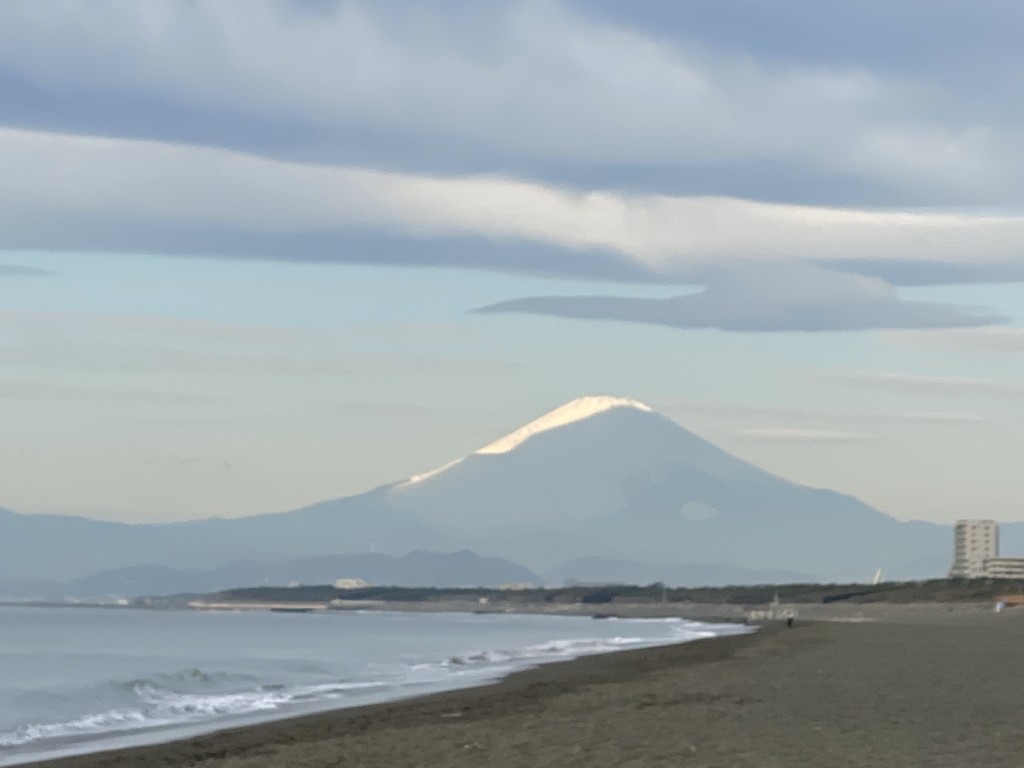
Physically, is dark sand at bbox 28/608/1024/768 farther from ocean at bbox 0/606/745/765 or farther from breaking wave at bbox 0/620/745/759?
breaking wave at bbox 0/620/745/759

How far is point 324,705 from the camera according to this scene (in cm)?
3397

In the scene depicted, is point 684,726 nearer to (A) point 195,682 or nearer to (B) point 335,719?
(B) point 335,719

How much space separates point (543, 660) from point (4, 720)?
24.7 meters

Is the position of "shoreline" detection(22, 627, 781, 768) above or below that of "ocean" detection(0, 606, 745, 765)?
above

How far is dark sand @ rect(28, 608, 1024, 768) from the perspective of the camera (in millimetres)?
18781

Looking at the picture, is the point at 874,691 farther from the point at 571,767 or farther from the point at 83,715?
the point at 83,715

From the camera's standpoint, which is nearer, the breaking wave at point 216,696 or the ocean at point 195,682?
the ocean at point 195,682

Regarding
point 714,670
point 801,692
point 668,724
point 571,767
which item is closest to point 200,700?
point 714,670

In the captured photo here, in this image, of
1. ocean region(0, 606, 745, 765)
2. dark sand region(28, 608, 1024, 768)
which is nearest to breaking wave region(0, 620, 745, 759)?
ocean region(0, 606, 745, 765)

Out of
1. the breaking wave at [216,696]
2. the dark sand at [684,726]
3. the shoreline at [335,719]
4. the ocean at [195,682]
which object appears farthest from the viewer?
the breaking wave at [216,696]

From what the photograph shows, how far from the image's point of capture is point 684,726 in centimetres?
2208

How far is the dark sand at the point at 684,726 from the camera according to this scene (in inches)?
739

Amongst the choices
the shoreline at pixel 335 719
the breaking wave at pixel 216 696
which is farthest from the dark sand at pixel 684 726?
the breaking wave at pixel 216 696

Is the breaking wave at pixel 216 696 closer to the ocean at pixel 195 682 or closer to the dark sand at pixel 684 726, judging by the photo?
the ocean at pixel 195 682
